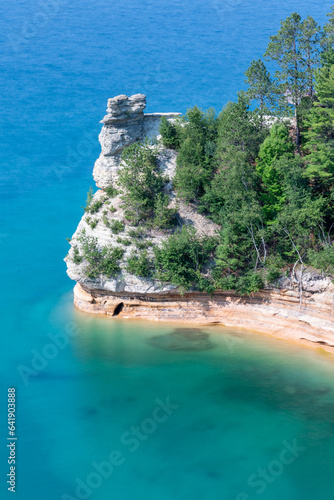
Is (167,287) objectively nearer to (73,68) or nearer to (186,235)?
(186,235)

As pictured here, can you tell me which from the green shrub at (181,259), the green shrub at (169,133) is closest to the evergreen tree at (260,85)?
the green shrub at (169,133)

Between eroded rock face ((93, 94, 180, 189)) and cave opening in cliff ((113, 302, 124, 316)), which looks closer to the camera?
cave opening in cliff ((113, 302, 124, 316))

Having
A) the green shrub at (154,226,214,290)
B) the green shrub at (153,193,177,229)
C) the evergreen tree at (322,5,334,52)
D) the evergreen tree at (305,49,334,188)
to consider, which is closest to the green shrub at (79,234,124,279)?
the green shrub at (154,226,214,290)

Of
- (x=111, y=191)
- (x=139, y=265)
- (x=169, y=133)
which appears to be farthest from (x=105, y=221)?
(x=169, y=133)

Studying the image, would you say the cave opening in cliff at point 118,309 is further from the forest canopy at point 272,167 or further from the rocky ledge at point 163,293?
the forest canopy at point 272,167

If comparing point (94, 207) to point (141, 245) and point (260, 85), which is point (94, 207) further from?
point (260, 85)

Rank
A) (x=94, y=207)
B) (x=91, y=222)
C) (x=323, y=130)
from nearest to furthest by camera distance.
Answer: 1. (x=323, y=130)
2. (x=91, y=222)
3. (x=94, y=207)

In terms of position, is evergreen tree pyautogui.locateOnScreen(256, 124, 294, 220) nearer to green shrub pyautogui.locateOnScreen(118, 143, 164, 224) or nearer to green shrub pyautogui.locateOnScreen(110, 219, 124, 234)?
green shrub pyautogui.locateOnScreen(118, 143, 164, 224)
